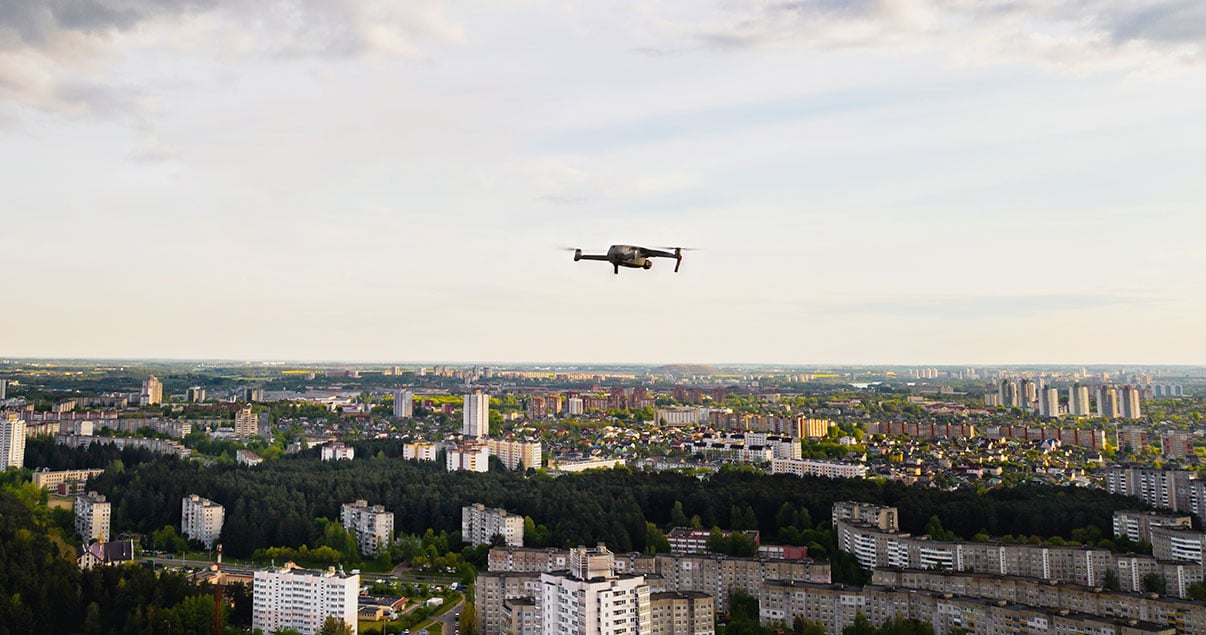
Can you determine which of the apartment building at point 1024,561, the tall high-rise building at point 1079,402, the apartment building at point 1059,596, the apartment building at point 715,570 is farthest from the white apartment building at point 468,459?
the tall high-rise building at point 1079,402

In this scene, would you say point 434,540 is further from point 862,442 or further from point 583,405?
point 583,405

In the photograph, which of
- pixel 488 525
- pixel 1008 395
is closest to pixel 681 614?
pixel 488 525

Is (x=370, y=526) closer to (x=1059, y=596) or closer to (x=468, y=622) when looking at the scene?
(x=468, y=622)

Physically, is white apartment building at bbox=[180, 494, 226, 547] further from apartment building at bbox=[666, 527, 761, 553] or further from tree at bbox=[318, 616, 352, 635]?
apartment building at bbox=[666, 527, 761, 553]

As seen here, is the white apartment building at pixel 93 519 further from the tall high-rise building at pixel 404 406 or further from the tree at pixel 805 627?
the tall high-rise building at pixel 404 406

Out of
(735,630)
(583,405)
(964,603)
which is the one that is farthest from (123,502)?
(583,405)

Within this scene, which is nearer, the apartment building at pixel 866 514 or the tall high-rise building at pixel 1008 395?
the apartment building at pixel 866 514

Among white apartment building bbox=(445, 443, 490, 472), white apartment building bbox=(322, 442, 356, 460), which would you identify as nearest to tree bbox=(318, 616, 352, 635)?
white apartment building bbox=(445, 443, 490, 472)
